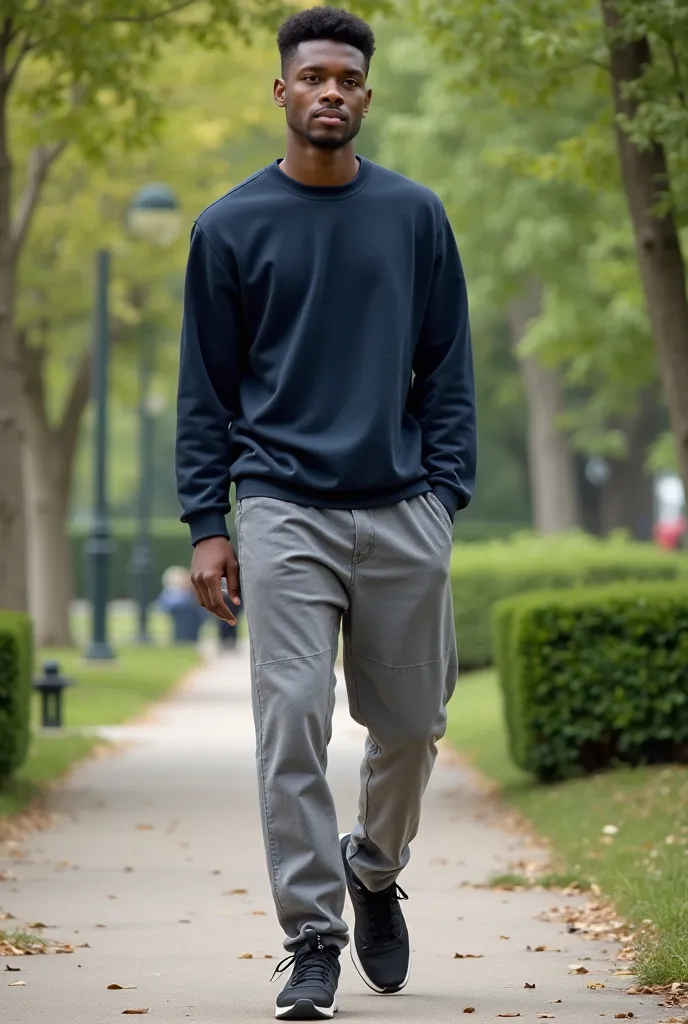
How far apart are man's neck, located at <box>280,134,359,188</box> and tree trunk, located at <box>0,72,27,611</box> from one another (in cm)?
760

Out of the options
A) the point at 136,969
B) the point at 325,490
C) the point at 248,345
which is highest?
the point at 248,345

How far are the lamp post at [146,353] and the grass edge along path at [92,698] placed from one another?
156 centimetres

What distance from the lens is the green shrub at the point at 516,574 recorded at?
2089cm

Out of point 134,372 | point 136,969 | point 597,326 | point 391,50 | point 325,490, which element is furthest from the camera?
point 391,50

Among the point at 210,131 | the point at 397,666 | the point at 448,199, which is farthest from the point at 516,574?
the point at 397,666

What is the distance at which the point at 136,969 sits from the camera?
5559 millimetres

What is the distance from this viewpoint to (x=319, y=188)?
187 inches

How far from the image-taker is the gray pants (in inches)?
180

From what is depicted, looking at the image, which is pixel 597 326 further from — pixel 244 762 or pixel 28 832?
pixel 28 832

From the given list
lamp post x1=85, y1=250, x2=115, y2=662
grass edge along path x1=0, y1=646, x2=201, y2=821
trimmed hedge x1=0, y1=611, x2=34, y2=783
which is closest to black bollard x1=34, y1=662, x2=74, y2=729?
grass edge along path x1=0, y1=646, x2=201, y2=821

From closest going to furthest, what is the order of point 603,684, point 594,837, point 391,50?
point 594,837
point 603,684
point 391,50

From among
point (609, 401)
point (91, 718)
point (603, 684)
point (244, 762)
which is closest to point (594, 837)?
point (603, 684)

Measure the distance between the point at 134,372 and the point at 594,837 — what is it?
23.8 meters

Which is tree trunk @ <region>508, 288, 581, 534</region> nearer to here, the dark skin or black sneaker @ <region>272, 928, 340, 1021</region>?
the dark skin
